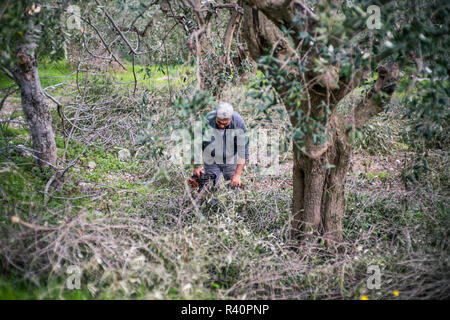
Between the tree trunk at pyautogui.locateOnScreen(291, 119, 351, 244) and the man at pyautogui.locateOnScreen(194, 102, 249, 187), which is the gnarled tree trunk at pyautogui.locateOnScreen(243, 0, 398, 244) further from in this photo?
the man at pyautogui.locateOnScreen(194, 102, 249, 187)

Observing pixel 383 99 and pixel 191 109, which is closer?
pixel 191 109

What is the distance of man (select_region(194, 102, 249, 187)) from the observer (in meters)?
4.48

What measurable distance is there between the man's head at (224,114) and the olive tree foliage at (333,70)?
847 mm

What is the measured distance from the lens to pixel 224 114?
4.28 m

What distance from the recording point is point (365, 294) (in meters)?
3.23

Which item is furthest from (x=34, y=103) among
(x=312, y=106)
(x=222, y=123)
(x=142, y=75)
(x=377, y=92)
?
(x=377, y=92)

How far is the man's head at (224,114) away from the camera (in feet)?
14.0

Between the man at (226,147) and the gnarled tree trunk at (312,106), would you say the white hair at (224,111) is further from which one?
the gnarled tree trunk at (312,106)

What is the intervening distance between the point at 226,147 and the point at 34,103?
2.76 metres

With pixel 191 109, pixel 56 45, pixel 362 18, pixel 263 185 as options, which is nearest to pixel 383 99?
pixel 362 18

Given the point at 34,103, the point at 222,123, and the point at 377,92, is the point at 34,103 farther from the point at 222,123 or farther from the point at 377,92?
the point at 377,92

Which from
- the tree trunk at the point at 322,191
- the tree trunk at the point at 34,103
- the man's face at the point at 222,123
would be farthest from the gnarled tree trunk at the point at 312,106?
the tree trunk at the point at 34,103
